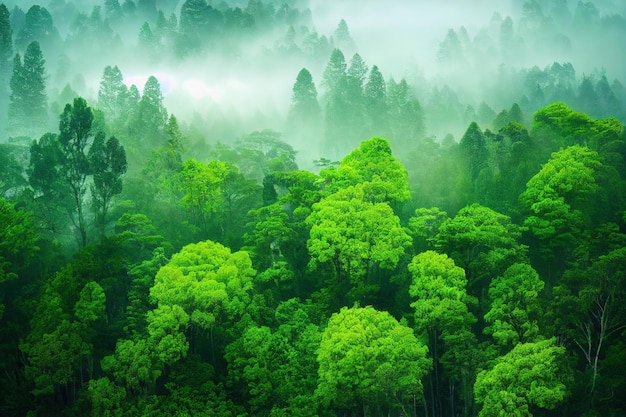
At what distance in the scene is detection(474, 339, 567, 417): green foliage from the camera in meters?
40.0

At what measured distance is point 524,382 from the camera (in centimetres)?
4066

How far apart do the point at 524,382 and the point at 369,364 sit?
9.48 m

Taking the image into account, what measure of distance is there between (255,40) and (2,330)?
302 feet

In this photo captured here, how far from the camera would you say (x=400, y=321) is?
45.8 m

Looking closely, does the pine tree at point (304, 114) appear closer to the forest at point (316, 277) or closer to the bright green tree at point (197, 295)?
the forest at point (316, 277)

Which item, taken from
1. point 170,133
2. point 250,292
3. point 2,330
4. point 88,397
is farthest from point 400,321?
point 170,133

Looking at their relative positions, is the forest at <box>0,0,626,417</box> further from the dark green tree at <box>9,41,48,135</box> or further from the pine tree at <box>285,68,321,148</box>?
the pine tree at <box>285,68,321,148</box>

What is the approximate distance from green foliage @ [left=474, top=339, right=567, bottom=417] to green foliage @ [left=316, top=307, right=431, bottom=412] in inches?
161

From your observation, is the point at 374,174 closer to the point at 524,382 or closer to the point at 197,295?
the point at 197,295

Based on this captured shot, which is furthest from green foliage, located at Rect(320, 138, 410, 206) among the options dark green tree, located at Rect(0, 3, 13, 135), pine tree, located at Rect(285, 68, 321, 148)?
dark green tree, located at Rect(0, 3, 13, 135)

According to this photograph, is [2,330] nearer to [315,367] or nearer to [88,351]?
[88,351]

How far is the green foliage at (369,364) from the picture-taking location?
42031 millimetres

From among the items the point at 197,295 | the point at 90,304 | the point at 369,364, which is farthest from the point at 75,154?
the point at 369,364

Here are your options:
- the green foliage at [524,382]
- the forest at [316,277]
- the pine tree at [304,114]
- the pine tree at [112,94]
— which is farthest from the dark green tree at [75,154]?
the pine tree at [304,114]
